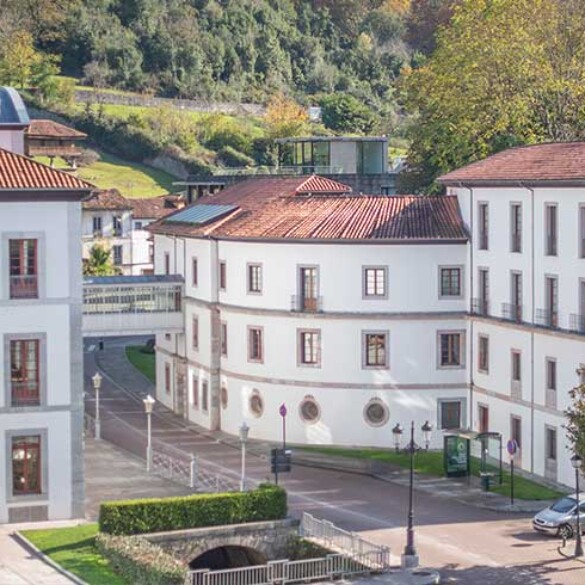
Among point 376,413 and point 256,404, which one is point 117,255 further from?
point 376,413

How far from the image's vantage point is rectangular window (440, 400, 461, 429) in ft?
227

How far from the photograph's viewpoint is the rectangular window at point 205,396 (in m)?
74.8

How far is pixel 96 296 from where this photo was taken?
74.4 metres

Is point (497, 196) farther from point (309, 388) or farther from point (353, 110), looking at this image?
point (353, 110)

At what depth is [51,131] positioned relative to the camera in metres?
136

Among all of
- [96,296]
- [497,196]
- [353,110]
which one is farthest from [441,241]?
[353,110]

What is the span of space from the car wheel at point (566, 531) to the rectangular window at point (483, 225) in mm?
15953

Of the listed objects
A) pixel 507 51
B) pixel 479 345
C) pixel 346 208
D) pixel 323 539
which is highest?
pixel 507 51

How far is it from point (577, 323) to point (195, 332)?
20.7m

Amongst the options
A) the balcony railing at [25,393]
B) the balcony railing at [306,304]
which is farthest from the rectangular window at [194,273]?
the balcony railing at [25,393]

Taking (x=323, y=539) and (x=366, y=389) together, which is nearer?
(x=323, y=539)

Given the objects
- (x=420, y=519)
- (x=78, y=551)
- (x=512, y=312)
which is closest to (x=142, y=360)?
(x=512, y=312)

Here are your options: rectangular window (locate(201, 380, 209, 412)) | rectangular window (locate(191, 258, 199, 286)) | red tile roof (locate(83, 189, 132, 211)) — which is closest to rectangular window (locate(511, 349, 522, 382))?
rectangular window (locate(201, 380, 209, 412))

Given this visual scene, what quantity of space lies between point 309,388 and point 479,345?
6.69 m
